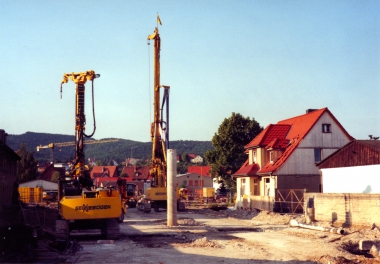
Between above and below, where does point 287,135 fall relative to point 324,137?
above

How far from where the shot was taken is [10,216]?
32438mm

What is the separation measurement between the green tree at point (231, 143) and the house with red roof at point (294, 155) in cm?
1973

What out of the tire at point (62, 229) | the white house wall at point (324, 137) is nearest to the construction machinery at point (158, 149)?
the white house wall at point (324, 137)

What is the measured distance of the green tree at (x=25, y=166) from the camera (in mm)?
90938

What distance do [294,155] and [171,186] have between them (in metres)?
17.1

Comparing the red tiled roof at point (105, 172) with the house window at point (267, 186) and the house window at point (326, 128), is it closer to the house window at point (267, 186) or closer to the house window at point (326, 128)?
the house window at point (267, 186)

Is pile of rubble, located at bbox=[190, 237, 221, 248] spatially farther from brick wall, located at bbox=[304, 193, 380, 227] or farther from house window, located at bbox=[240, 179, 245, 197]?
house window, located at bbox=[240, 179, 245, 197]

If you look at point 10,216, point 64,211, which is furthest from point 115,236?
point 10,216

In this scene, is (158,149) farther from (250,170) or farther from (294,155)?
(294,155)

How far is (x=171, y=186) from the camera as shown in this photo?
2767cm

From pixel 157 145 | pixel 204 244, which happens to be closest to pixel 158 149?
pixel 157 145

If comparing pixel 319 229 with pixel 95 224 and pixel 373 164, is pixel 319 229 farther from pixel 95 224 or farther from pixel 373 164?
pixel 95 224

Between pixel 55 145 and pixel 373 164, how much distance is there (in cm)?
13767

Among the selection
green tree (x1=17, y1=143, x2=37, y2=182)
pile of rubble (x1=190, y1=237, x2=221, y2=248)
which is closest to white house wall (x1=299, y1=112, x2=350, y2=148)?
pile of rubble (x1=190, y1=237, x2=221, y2=248)
